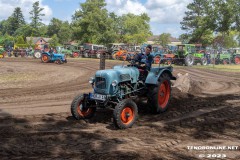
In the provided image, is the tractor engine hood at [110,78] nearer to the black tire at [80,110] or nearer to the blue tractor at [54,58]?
the black tire at [80,110]

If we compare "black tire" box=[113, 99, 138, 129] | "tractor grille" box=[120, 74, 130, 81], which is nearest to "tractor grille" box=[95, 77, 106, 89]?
"tractor grille" box=[120, 74, 130, 81]

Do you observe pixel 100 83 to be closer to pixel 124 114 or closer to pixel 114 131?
pixel 124 114

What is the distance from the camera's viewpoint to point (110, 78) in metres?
6.31

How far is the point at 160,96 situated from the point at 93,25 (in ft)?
110

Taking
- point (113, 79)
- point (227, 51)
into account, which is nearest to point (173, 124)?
point (113, 79)

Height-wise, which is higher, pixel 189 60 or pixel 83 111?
pixel 189 60

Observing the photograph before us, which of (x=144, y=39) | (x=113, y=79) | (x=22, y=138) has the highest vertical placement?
(x=144, y=39)

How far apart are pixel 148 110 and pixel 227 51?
23250 millimetres

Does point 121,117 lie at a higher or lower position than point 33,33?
lower

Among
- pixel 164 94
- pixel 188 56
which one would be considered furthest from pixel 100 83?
pixel 188 56

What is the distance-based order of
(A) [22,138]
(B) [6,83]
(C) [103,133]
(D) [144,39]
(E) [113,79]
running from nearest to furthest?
(A) [22,138]
(C) [103,133]
(E) [113,79]
(B) [6,83]
(D) [144,39]

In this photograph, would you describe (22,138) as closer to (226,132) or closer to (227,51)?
(226,132)

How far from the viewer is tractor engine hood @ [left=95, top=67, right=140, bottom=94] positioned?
632 cm

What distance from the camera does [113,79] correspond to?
6355mm
